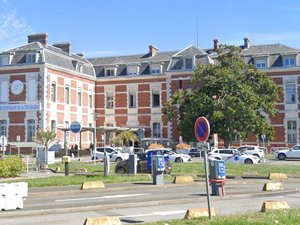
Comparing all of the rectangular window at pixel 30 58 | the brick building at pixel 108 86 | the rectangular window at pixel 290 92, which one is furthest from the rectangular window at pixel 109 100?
the rectangular window at pixel 290 92

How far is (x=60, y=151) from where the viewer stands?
183ft

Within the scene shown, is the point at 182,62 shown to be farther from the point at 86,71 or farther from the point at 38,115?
the point at 38,115

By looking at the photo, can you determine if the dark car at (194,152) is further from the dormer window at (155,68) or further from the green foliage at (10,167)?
the green foliage at (10,167)

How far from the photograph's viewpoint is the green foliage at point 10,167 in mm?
27047

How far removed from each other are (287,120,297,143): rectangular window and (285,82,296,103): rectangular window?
2.69m

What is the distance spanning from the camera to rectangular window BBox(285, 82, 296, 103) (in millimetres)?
60438

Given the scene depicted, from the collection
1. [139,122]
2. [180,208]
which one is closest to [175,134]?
[139,122]

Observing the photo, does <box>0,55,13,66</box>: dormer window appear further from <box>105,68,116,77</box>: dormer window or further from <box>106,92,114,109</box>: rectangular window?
<box>106,92,114,109</box>: rectangular window

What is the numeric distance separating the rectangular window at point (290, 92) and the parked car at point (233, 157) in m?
18.5

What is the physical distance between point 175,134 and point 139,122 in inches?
220

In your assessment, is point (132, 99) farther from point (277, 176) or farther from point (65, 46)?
point (277, 176)

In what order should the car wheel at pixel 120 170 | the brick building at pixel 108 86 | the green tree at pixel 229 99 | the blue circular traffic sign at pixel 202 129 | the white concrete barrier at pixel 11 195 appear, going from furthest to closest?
the brick building at pixel 108 86 → the green tree at pixel 229 99 → the car wheel at pixel 120 170 → the white concrete barrier at pixel 11 195 → the blue circular traffic sign at pixel 202 129

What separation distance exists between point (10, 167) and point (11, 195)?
12498mm

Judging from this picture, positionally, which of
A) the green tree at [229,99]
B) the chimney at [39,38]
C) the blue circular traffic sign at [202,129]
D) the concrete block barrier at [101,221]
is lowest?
the concrete block barrier at [101,221]
